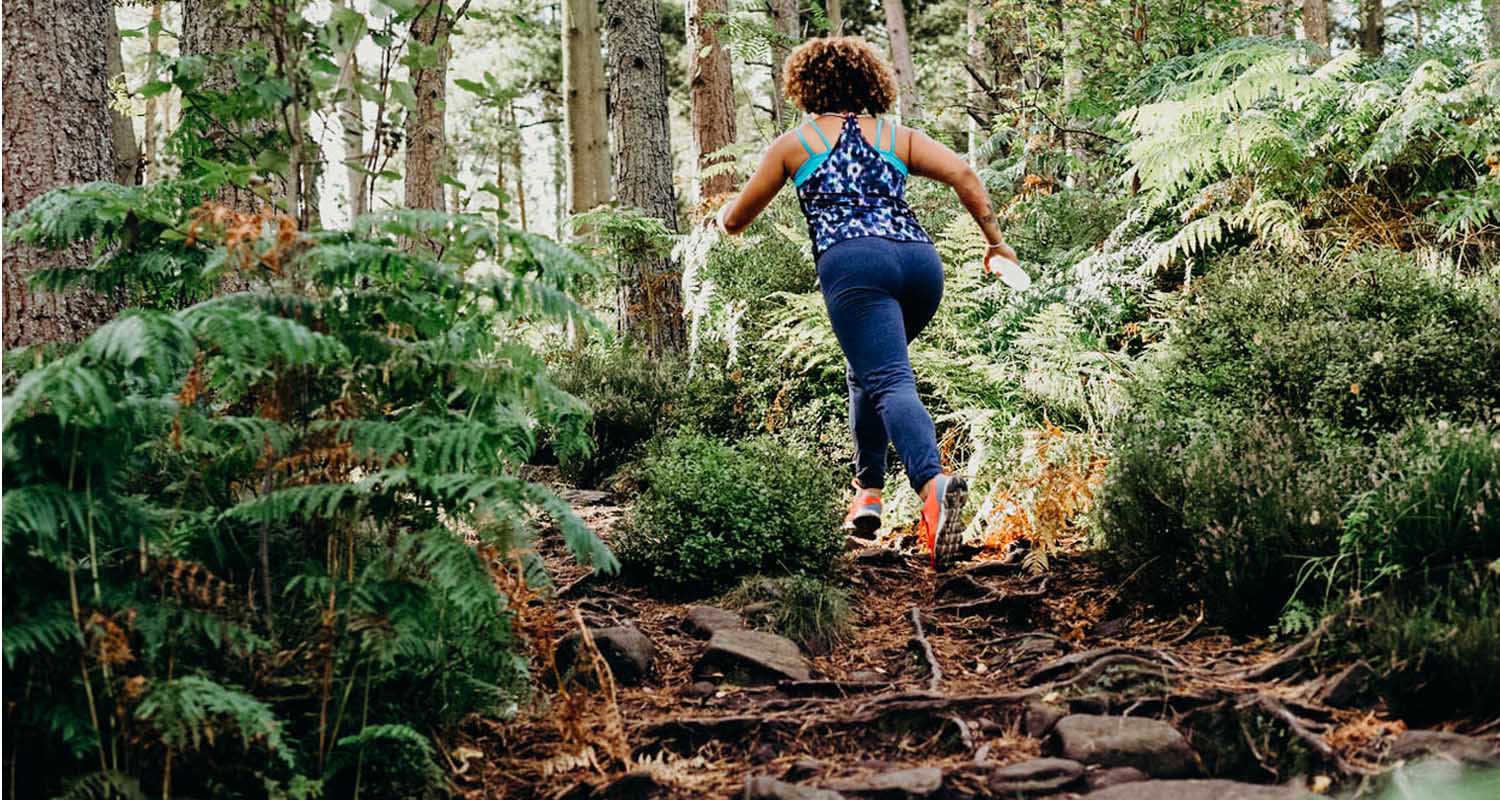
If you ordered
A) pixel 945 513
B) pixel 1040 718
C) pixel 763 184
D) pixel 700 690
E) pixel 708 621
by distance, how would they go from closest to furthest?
pixel 1040 718 → pixel 700 690 → pixel 708 621 → pixel 945 513 → pixel 763 184

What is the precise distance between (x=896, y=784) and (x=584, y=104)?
1069 cm

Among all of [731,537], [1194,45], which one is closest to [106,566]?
[731,537]

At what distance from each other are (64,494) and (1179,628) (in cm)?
340

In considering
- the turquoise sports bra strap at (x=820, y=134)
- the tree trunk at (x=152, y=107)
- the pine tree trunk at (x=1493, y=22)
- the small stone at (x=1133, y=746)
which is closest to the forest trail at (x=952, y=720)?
the small stone at (x=1133, y=746)

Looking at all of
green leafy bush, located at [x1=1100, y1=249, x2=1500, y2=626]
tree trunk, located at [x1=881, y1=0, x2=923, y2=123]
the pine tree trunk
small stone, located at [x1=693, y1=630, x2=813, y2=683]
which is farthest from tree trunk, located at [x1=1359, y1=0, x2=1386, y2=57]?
small stone, located at [x1=693, y1=630, x2=813, y2=683]

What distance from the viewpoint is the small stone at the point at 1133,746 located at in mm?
2771

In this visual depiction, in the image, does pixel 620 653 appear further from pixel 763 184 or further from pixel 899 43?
pixel 899 43

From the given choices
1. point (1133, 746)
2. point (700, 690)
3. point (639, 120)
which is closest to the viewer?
point (1133, 746)

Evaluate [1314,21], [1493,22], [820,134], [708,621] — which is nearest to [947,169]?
[820,134]

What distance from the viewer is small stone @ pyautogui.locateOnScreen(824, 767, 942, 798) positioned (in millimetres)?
2609

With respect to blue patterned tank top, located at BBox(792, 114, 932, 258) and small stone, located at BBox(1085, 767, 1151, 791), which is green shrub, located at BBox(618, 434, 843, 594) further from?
small stone, located at BBox(1085, 767, 1151, 791)

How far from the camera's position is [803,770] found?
283cm

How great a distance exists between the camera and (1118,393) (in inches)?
218

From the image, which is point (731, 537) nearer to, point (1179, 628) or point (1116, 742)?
point (1179, 628)
